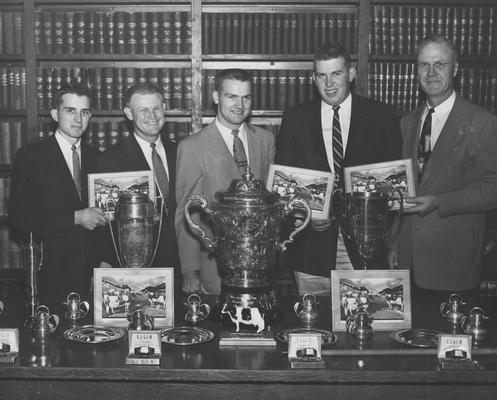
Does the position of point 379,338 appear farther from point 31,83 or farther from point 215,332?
point 31,83

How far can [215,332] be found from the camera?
1.70m

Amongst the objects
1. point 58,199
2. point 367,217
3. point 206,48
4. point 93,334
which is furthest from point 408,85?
point 93,334

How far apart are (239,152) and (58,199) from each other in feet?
2.80

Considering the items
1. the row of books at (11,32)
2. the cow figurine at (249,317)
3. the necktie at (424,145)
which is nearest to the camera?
the cow figurine at (249,317)

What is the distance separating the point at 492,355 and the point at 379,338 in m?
0.28

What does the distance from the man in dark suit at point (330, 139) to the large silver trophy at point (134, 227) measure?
3.13ft

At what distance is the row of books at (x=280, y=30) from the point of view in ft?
13.0

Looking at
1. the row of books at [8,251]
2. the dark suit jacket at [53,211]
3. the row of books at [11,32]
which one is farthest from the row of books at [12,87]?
the dark suit jacket at [53,211]

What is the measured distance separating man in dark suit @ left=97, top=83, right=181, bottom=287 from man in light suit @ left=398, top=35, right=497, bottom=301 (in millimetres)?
1027

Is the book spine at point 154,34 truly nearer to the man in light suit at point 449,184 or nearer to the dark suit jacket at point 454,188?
the man in light suit at point 449,184

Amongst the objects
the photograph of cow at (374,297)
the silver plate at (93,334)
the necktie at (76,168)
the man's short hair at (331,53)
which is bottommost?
the silver plate at (93,334)

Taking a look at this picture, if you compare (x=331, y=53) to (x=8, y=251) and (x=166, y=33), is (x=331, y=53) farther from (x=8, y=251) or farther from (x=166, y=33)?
(x=8, y=251)

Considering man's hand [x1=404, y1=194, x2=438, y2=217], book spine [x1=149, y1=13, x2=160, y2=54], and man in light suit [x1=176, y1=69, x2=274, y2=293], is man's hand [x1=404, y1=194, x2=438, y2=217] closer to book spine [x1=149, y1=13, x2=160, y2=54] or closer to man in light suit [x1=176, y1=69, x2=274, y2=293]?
man in light suit [x1=176, y1=69, x2=274, y2=293]

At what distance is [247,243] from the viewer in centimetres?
172
